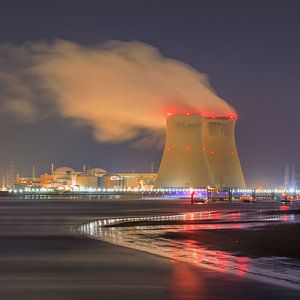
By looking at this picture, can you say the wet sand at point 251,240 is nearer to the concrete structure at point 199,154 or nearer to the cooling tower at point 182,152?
the cooling tower at point 182,152

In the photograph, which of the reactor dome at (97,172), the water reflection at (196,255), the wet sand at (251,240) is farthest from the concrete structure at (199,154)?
the reactor dome at (97,172)

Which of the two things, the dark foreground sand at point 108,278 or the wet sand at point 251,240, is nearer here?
the dark foreground sand at point 108,278

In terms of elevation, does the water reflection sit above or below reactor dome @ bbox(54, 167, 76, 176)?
below

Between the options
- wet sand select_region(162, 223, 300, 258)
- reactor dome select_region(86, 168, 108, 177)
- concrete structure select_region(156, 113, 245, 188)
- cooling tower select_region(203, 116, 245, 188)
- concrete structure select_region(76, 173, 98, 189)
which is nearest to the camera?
wet sand select_region(162, 223, 300, 258)

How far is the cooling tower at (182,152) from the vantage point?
8869 cm

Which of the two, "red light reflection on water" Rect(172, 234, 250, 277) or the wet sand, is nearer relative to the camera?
"red light reflection on water" Rect(172, 234, 250, 277)

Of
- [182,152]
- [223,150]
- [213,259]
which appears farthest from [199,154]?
[213,259]

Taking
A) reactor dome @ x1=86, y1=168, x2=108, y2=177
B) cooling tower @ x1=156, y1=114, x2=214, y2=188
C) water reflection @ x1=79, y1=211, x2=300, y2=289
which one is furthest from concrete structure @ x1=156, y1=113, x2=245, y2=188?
reactor dome @ x1=86, y1=168, x2=108, y2=177

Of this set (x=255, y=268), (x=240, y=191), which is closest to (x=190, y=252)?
(x=255, y=268)

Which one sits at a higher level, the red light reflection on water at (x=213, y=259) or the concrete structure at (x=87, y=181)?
the concrete structure at (x=87, y=181)

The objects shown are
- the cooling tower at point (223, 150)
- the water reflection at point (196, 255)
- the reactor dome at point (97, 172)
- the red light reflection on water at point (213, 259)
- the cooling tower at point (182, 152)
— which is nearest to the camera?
the water reflection at point (196, 255)

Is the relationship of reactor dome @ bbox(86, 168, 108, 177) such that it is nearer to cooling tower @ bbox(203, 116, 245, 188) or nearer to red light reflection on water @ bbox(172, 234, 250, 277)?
cooling tower @ bbox(203, 116, 245, 188)

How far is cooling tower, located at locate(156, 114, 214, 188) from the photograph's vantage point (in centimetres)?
8869

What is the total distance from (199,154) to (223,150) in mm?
6696
